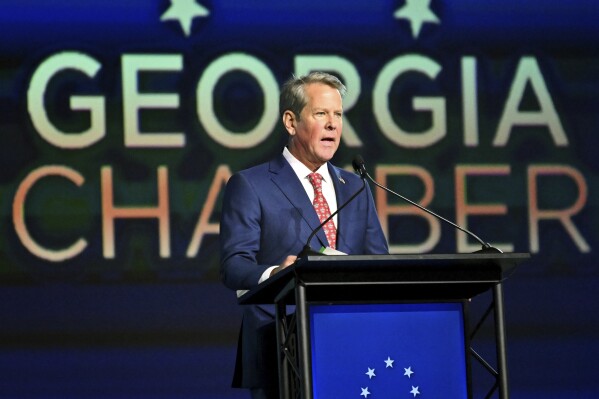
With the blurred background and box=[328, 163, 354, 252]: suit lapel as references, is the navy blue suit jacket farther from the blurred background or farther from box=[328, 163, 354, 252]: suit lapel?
the blurred background

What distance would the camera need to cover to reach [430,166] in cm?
524

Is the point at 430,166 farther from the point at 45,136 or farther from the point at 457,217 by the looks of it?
the point at 45,136

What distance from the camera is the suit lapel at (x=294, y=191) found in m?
3.20

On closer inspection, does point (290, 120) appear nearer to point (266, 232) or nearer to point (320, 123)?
point (320, 123)

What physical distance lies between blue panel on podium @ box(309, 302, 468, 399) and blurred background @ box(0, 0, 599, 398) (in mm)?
2430

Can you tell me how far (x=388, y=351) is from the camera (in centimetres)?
267

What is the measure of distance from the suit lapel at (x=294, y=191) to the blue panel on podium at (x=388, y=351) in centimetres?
50

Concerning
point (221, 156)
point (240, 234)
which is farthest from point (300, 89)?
point (221, 156)

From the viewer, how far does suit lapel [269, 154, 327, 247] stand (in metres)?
3.20

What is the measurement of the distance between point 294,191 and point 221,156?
1.88 meters

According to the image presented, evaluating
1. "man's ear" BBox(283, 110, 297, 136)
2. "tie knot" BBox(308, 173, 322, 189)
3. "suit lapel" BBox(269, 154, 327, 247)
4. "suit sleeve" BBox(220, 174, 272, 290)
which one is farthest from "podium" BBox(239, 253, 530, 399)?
"man's ear" BBox(283, 110, 297, 136)

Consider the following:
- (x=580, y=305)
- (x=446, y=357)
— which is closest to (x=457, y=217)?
(x=580, y=305)

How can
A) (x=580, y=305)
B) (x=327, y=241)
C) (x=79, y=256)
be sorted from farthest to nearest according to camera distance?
(x=580, y=305) < (x=79, y=256) < (x=327, y=241)

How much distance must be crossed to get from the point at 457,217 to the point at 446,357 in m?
2.55
